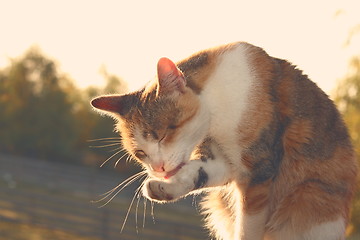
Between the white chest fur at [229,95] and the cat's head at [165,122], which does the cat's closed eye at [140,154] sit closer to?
the cat's head at [165,122]

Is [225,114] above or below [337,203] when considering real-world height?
above

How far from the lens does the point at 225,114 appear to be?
3.57 meters

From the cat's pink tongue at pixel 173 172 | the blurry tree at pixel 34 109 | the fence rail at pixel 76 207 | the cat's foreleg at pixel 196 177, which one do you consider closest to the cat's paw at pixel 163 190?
the cat's foreleg at pixel 196 177

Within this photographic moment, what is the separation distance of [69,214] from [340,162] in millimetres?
16871

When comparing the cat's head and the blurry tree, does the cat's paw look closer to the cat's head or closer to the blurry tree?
the cat's head

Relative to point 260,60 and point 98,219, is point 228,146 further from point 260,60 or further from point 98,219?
point 98,219

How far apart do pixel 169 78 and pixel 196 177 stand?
0.59 metres

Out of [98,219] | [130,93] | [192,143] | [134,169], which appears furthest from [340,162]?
[134,169]

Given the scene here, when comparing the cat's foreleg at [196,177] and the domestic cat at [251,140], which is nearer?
the cat's foreleg at [196,177]

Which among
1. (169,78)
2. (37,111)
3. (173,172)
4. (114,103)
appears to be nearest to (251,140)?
(173,172)

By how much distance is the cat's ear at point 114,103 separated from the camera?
12.6 feet

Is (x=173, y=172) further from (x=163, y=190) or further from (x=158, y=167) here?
(x=163, y=190)

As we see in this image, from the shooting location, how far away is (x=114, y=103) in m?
3.88

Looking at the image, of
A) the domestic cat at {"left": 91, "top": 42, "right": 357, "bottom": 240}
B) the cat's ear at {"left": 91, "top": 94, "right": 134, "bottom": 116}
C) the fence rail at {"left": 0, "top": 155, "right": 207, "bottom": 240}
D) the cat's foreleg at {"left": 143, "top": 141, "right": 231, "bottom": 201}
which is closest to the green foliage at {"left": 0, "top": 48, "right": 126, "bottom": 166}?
the fence rail at {"left": 0, "top": 155, "right": 207, "bottom": 240}
